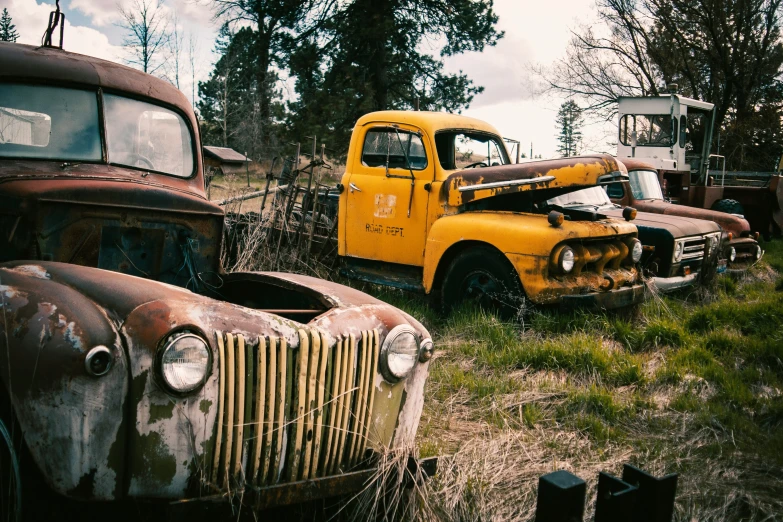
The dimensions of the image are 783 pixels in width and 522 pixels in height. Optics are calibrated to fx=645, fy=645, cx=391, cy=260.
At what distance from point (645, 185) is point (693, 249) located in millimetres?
2205

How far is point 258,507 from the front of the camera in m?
2.12

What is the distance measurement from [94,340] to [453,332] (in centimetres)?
355

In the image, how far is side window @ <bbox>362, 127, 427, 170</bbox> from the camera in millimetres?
6457

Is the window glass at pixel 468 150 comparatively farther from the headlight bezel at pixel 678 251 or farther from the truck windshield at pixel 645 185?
the truck windshield at pixel 645 185

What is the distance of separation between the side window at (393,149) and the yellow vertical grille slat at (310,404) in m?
4.29

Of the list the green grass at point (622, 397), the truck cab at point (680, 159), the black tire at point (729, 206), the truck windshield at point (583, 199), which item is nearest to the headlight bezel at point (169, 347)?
the green grass at point (622, 397)

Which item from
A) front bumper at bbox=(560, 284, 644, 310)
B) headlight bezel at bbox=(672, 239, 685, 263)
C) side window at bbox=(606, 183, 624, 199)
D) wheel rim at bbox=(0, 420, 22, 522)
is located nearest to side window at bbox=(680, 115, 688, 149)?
side window at bbox=(606, 183, 624, 199)

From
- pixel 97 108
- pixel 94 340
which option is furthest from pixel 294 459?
pixel 97 108

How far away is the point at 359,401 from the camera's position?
8.11 ft

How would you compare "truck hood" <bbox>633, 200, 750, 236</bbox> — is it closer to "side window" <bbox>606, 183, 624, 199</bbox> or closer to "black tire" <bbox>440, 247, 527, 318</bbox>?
"side window" <bbox>606, 183, 624, 199</bbox>

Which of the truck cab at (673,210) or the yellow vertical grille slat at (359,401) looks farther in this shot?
the truck cab at (673,210)

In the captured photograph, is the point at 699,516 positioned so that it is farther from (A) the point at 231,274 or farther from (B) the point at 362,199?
(B) the point at 362,199

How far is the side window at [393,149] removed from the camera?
646 cm

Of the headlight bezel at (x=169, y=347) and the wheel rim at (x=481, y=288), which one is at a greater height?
the headlight bezel at (x=169, y=347)
